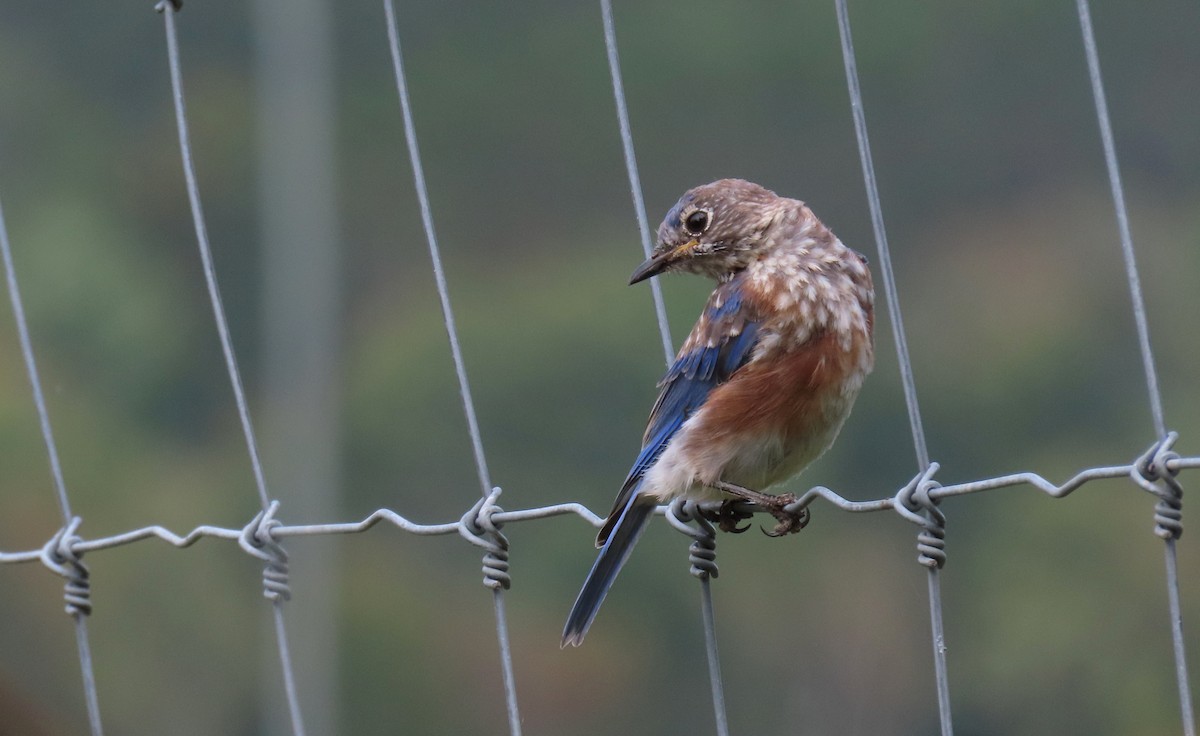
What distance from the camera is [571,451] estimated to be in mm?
7184

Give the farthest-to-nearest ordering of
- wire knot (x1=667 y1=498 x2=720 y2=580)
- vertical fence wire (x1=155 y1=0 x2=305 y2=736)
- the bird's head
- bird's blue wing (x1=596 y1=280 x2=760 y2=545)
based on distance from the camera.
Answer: the bird's head
bird's blue wing (x1=596 y1=280 x2=760 y2=545)
vertical fence wire (x1=155 y1=0 x2=305 y2=736)
wire knot (x1=667 y1=498 x2=720 y2=580)

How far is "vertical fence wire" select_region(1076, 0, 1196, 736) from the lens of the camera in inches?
58.1

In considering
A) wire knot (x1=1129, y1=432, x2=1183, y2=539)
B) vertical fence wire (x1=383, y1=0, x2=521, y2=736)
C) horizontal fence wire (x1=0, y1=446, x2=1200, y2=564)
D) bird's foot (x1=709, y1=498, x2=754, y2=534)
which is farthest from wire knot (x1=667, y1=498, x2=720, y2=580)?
wire knot (x1=1129, y1=432, x2=1183, y2=539)

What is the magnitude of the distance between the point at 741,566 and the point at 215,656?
3.11m

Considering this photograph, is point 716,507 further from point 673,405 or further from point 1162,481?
point 1162,481

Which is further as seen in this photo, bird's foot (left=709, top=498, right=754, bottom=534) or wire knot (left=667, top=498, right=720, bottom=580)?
bird's foot (left=709, top=498, right=754, bottom=534)

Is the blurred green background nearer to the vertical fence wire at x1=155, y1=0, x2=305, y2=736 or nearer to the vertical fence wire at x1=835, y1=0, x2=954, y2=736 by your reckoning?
the vertical fence wire at x1=155, y1=0, x2=305, y2=736

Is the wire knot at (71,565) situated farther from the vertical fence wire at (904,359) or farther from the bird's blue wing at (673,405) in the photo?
the vertical fence wire at (904,359)

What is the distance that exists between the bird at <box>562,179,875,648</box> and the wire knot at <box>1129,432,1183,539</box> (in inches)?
31.1

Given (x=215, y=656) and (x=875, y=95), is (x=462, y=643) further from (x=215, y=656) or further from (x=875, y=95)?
(x=875, y=95)

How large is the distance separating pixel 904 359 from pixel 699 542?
0.43 m

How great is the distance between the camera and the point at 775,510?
221 cm

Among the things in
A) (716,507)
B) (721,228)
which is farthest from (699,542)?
(721,228)

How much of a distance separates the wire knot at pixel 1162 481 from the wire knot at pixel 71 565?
1844 millimetres
